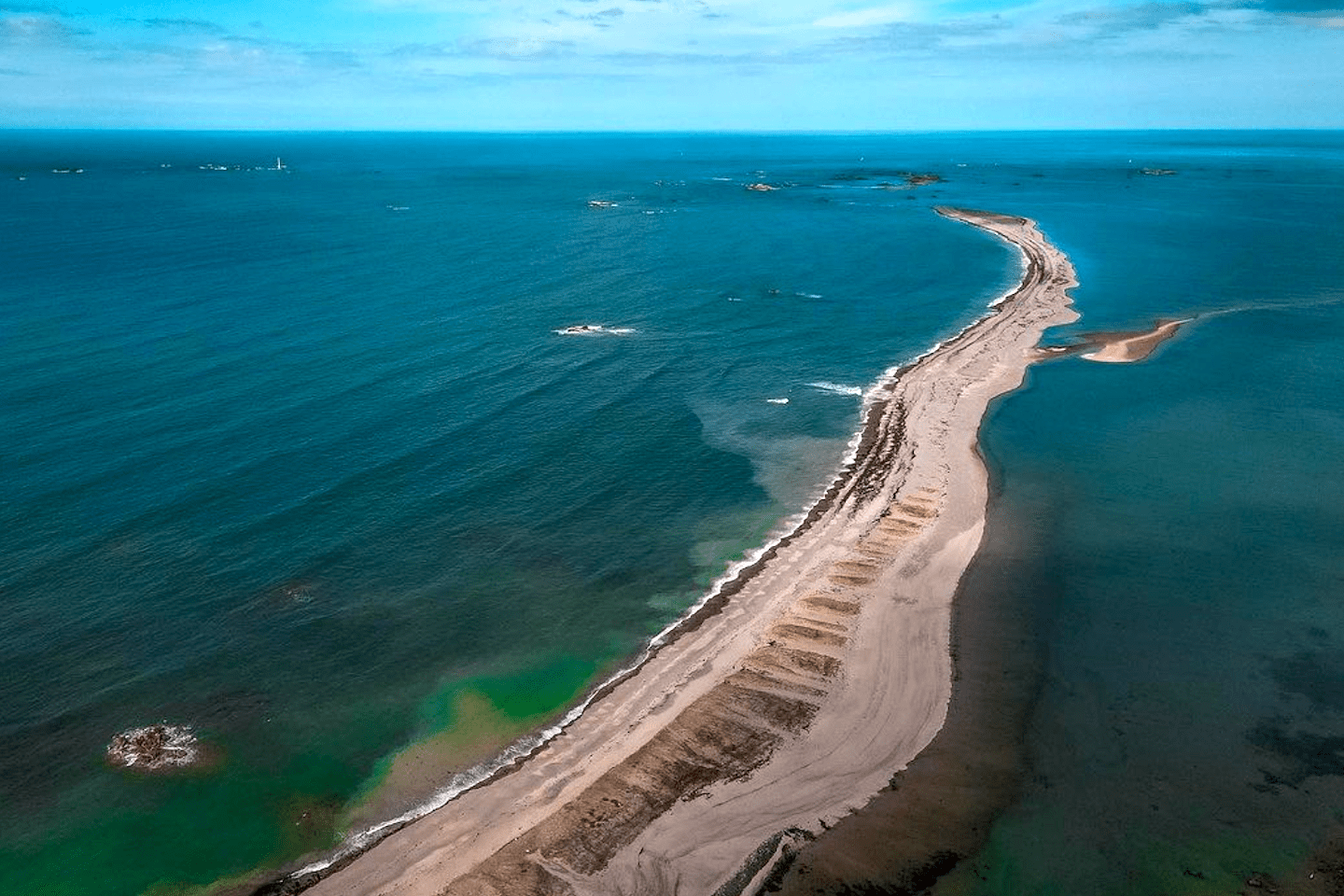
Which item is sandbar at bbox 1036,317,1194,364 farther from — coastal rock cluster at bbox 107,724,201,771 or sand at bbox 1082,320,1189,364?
coastal rock cluster at bbox 107,724,201,771

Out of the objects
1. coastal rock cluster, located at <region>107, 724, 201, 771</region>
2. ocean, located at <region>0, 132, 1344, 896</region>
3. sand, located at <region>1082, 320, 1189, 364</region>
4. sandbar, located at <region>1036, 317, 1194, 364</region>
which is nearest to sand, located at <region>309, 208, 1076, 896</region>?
ocean, located at <region>0, 132, 1344, 896</region>

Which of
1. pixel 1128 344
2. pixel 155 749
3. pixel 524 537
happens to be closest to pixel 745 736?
pixel 524 537

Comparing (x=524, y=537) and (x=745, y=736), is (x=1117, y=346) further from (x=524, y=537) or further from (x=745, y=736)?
(x=745, y=736)

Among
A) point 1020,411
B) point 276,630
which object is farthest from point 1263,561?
point 276,630

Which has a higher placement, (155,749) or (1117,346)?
(1117,346)

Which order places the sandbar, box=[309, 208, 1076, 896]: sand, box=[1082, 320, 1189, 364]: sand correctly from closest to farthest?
box=[309, 208, 1076, 896]: sand
box=[1082, 320, 1189, 364]: sand
the sandbar

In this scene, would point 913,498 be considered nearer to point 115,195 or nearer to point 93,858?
point 93,858

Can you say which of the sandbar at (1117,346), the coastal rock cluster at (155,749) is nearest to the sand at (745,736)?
the coastal rock cluster at (155,749)
